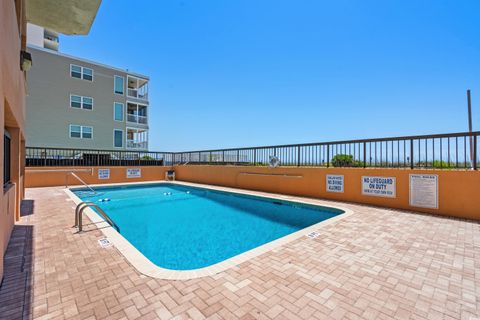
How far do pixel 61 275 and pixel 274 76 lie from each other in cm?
1356

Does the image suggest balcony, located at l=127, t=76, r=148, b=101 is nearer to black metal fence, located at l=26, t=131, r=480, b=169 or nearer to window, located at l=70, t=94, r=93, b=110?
window, located at l=70, t=94, r=93, b=110

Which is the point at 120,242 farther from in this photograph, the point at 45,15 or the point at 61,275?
the point at 45,15

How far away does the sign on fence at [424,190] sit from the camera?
5477 millimetres

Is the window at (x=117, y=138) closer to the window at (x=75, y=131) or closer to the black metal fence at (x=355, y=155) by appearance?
the window at (x=75, y=131)

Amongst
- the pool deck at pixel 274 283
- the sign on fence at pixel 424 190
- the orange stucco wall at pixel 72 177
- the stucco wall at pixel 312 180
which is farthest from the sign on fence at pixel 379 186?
the orange stucco wall at pixel 72 177

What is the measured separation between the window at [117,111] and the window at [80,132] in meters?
2.16

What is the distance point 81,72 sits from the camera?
16.5 m

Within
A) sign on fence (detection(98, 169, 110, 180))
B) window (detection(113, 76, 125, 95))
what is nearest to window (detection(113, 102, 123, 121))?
window (detection(113, 76, 125, 95))

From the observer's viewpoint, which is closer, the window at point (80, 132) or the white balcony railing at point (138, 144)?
the window at point (80, 132)

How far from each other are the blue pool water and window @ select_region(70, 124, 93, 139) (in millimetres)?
8414

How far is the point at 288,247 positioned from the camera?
338 cm

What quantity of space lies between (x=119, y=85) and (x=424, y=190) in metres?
21.3

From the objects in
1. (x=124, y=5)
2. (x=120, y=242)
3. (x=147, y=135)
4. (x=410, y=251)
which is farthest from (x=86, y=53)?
(x=410, y=251)

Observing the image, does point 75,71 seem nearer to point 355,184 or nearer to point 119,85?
point 119,85
